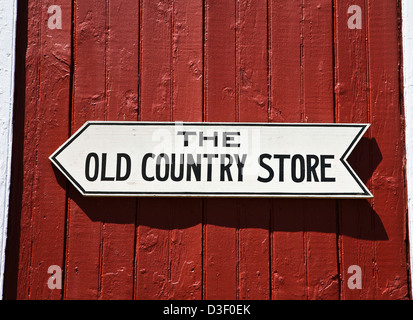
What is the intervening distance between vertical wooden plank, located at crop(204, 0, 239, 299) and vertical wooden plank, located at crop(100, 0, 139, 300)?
0.37 meters

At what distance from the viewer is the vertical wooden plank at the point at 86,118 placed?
7.14 feet

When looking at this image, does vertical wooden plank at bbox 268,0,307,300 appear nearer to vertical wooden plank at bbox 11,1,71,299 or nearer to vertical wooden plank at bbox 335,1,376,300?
vertical wooden plank at bbox 335,1,376,300

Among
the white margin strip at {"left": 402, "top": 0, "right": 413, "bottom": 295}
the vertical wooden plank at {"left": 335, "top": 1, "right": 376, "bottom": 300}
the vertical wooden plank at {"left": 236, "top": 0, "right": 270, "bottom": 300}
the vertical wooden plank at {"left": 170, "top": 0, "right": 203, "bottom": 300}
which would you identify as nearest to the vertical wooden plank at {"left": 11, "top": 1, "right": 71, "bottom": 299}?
the vertical wooden plank at {"left": 170, "top": 0, "right": 203, "bottom": 300}

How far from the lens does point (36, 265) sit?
219 centimetres

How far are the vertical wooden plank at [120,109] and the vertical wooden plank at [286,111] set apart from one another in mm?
699

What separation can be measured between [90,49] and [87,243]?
0.99 m

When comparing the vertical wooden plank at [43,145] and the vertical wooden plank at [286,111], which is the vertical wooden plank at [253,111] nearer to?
the vertical wooden plank at [286,111]

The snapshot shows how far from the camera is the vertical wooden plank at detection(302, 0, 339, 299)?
2180 millimetres

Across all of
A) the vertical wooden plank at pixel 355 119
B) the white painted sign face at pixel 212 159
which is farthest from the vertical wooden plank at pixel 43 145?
the vertical wooden plank at pixel 355 119

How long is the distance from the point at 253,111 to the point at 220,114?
168 mm

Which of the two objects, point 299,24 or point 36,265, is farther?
point 299,24

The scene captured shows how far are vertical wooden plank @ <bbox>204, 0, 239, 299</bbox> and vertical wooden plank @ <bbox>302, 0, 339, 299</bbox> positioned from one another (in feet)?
1.20

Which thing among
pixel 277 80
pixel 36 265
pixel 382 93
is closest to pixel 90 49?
pixel 277 80

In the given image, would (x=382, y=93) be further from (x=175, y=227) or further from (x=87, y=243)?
(x=87, y=243)
